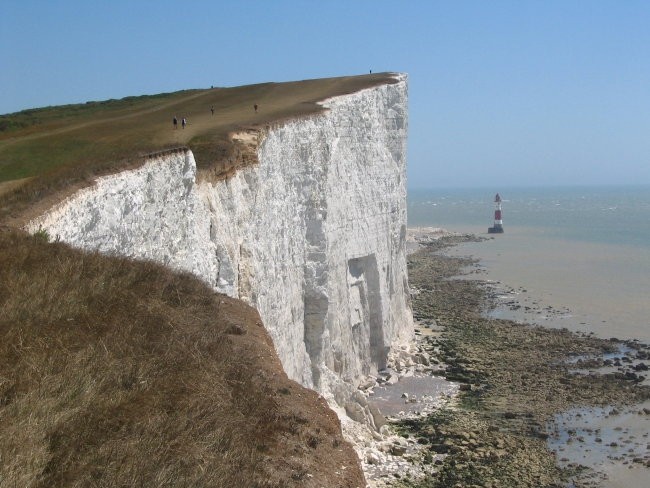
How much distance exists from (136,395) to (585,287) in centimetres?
5097

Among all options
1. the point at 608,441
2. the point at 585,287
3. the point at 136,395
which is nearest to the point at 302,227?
the point at 608,441

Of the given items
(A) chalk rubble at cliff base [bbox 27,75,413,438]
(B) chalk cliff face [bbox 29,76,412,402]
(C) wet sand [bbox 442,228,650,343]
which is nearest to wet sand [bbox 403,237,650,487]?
(C) wet sand [bbox 442,228,650,343]

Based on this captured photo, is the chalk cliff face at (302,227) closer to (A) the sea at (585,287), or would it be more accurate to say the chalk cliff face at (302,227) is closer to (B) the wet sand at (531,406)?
(B) the wet sand at (531,406)

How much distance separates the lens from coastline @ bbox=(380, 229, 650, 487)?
2011 centimetres

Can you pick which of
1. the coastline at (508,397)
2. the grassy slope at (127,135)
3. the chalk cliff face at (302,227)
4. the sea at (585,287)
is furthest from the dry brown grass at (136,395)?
the sea at (585,287)

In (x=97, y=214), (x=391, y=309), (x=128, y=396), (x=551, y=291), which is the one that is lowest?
(x=551, y=291)

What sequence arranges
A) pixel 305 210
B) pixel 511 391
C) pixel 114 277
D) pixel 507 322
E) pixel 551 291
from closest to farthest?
pixel 114 277 < pixel 305 210 < pixel 511 391 < pixel 507 322 < pixel 551 291

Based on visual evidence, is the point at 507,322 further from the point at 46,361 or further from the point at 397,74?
the point at 46,361

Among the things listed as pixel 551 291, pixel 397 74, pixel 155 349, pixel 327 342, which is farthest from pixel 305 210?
pixel 551 291

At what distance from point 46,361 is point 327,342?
19277mm

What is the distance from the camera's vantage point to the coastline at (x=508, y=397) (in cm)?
2011

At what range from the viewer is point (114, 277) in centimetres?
934

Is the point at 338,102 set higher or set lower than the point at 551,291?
higher

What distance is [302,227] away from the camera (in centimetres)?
2459
